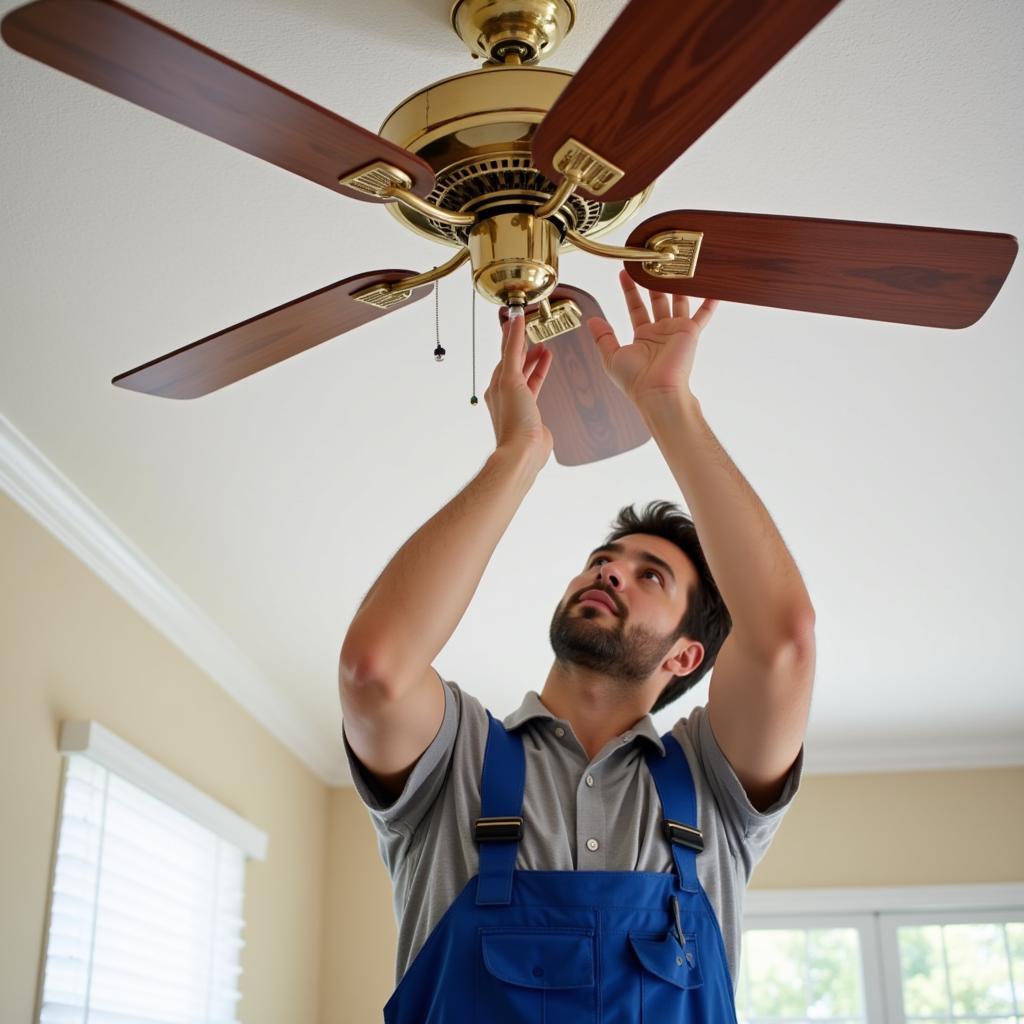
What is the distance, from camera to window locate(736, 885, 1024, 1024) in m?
4.42

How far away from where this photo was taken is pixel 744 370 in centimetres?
249

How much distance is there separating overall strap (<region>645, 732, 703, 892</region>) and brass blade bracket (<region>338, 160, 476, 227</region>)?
0.68 metres

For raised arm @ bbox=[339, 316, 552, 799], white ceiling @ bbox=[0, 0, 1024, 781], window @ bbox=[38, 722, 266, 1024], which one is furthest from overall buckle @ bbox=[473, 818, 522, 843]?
window @ bbox=[38, 722, 266, 1024]

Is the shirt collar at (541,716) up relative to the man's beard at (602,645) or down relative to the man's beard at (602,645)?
down

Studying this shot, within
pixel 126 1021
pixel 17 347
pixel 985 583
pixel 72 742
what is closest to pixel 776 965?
pixel 985 583

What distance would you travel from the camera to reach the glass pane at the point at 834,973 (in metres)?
4.47

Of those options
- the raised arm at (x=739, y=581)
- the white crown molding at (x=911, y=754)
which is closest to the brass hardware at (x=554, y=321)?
the raised arm at (x=739, y=581)

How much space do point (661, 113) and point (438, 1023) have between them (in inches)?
36.0

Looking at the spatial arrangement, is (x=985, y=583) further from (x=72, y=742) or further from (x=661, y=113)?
(x=661, y=113)

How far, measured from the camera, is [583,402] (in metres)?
1.76

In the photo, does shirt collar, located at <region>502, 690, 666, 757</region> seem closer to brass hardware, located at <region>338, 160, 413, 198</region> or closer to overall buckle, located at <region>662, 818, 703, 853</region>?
overall buckle, located at <region>662, 818, 703, 853</region>

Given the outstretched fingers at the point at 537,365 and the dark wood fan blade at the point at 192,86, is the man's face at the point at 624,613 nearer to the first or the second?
the outstretched fingers at the point at 537,365

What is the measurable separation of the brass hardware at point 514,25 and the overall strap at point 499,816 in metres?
0.90

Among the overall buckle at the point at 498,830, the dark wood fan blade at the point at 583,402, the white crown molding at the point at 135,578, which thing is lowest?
the overall buckle at the point at 498,830
